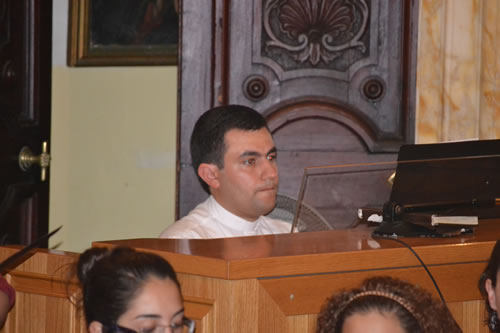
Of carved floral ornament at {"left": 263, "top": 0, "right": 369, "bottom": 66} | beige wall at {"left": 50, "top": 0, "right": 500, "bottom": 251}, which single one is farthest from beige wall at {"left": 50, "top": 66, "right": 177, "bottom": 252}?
carved floral ornament at {"left": 263, "top": 0, "right": 369, "bottom": 66}

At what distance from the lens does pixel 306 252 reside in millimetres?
2049

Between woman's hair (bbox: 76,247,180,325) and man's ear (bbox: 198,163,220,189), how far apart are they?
1.18m

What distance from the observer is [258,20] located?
3.94 meters

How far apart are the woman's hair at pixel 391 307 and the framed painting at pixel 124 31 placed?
2859mm

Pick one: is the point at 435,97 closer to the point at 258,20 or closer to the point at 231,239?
the point at 258,20

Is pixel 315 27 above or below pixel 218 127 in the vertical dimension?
above

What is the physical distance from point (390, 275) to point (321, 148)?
194cm

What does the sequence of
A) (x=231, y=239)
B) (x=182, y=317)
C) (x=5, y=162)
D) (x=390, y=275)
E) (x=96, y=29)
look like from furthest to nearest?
(x=96, y=29) → (x=5, y=162) → (x=231, y=239) → (x=390, y=275) → (x=182, y=317)

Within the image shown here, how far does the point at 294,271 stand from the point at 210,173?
4.26 ft

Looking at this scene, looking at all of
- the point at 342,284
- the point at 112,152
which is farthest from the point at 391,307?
the point at 112,152

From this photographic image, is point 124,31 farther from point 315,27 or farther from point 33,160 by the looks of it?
point 315,27

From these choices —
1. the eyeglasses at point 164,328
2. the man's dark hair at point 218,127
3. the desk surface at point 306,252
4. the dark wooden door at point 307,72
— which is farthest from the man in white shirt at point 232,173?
the eyeglasses at point 164,328

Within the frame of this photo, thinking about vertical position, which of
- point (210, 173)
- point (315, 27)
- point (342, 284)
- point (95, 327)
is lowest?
point (95, 327)

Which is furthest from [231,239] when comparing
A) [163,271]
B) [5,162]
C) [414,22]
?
[414,22]
